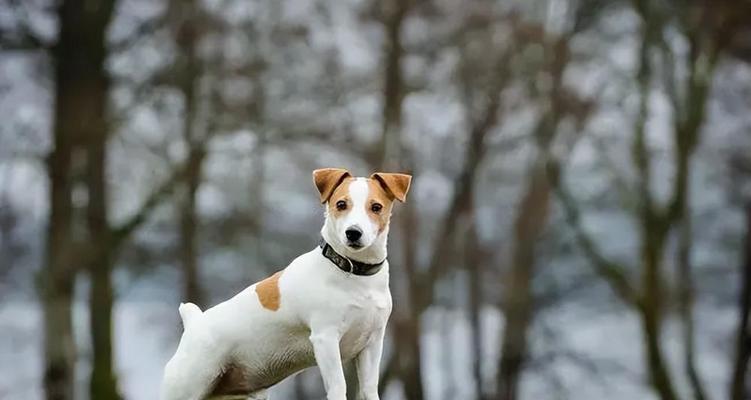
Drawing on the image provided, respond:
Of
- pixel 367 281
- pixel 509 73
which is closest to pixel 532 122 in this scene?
pixel 509 73

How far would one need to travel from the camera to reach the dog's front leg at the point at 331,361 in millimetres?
2443

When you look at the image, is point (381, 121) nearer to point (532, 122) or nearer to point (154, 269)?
point (532, 122)

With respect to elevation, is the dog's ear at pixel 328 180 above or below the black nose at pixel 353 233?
above

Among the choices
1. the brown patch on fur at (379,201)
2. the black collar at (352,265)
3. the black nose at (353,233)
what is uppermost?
the brown patch on fur at (379,201)

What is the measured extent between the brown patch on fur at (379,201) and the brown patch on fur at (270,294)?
34 centimetres

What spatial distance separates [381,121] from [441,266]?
126 centimetres

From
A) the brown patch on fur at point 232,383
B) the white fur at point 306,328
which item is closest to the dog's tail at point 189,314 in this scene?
the white fur at point 306,328

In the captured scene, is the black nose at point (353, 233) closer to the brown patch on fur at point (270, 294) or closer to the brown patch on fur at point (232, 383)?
the brown patch on fur at point (270, 294)

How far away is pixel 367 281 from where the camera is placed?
2486 mm

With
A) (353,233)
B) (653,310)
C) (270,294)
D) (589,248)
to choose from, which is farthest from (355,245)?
(589,248)

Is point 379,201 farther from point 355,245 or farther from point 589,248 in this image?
point 589,248

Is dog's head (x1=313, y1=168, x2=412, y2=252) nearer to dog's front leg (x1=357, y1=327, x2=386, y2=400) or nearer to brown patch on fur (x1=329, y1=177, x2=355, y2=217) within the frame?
brown patch on fur (x1=329, y1=177, x2=355, y2=217)

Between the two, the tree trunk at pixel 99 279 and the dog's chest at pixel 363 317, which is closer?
the dog's chest at pixel 363 317

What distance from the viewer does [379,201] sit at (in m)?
2.43
